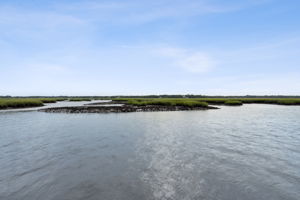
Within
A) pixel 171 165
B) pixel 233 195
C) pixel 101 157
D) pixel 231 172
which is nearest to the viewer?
pixel 233 195

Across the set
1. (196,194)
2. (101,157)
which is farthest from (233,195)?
(101,157)

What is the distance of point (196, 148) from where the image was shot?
1452 centimetres

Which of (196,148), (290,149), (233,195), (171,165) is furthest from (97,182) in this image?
(290,149)

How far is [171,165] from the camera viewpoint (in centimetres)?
1109

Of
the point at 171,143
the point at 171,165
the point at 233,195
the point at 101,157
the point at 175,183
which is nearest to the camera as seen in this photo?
the point at 233,195

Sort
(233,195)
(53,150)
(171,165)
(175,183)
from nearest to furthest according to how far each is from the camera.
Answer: (233,195)
(175,183)
(171,165)
(53,150)

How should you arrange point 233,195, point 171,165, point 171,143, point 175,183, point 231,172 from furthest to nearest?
point 171,143 < point 171,165 < point 231,172 < point 175,183 < point 233,195

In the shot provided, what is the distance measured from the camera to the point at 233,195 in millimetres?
7648

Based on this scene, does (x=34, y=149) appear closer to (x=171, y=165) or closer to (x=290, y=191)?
(x=171, y=165)

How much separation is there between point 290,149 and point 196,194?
11.6 metres

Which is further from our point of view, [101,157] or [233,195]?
[101,157]

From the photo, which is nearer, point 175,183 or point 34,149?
point 175,183

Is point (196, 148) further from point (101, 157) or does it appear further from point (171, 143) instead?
point (101, 157)

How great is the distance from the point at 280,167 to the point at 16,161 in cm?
1725
